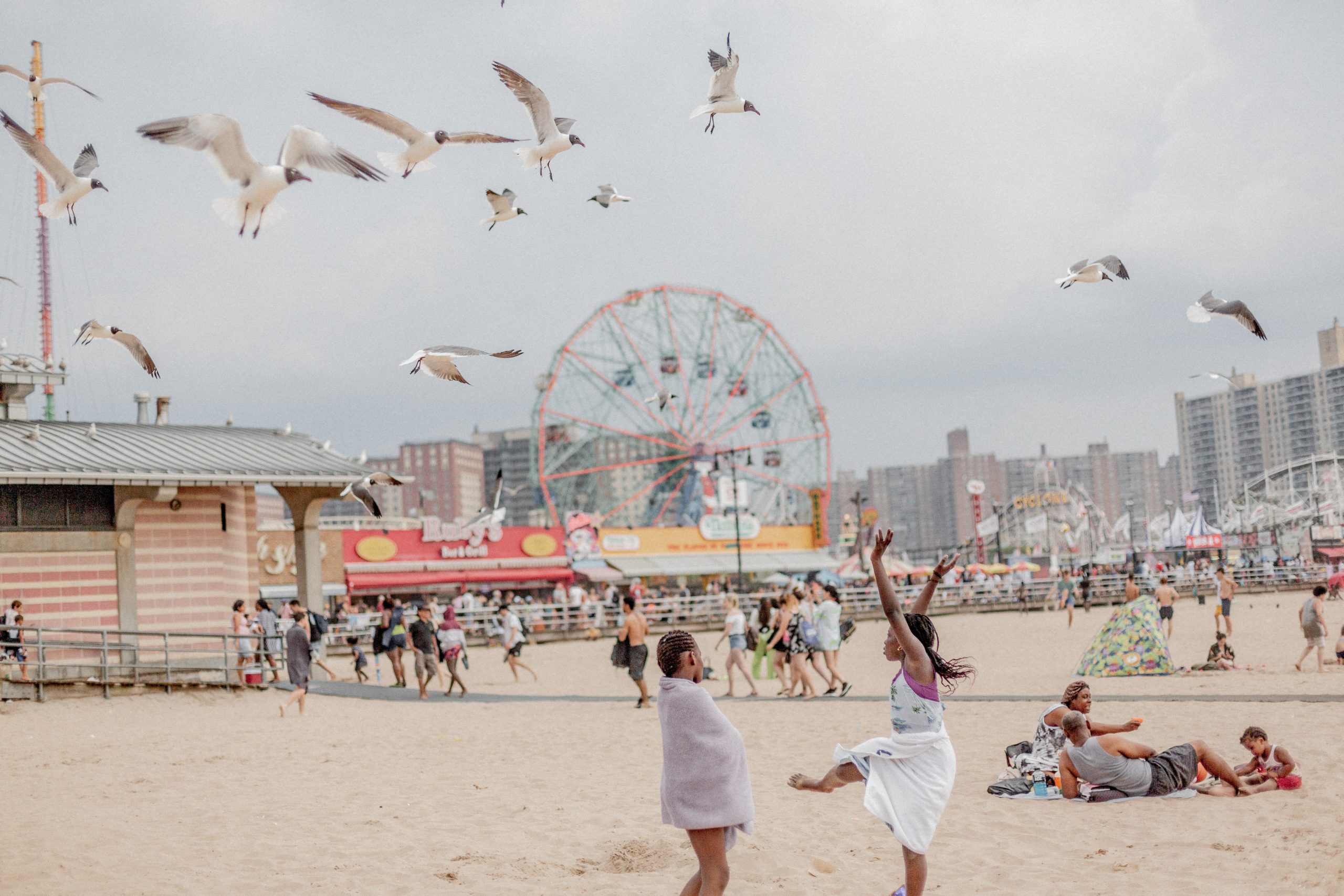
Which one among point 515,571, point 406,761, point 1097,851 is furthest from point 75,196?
point 515,571

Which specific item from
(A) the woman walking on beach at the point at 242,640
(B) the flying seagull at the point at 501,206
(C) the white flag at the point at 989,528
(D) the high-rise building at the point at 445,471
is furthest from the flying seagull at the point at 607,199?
(D) the high-rise building at the point at 445,471

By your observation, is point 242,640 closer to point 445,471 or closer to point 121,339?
point 121,339

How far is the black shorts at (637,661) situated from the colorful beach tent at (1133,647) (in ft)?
19.3

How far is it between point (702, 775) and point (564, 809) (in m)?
3.76

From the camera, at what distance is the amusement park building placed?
4796 inches

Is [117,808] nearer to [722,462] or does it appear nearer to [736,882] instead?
[736,882]

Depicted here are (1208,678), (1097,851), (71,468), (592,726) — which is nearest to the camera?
(1097,851)

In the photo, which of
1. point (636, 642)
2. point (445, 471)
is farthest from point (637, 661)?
point (445, 471)

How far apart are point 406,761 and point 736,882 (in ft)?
17.1

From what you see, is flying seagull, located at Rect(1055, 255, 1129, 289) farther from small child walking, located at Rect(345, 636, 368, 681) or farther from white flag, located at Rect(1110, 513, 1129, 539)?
white flag, located at Rect(1110, 513, 1129, 539)

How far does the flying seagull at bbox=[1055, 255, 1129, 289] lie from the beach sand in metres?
3.78

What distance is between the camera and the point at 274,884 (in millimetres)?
6008

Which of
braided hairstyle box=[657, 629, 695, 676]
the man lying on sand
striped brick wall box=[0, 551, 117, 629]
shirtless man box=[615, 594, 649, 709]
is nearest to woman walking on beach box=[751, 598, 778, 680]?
shirtless man box=[615, 594, 649, 709]

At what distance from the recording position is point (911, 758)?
4.58m
